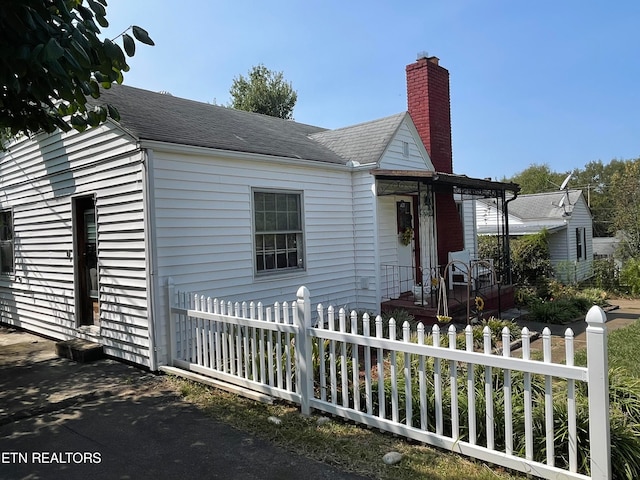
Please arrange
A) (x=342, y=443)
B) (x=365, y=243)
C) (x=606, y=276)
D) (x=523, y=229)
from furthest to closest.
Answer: (x=523, y=229) → (x=606, y=276) → (x=365, y=243) → (x=342, y=443)

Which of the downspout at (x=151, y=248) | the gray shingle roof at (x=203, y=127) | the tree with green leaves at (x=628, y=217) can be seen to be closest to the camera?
the downspout at (x=151, y=248)

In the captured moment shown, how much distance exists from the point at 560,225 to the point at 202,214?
653 inches

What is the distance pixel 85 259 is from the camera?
24.9 ft

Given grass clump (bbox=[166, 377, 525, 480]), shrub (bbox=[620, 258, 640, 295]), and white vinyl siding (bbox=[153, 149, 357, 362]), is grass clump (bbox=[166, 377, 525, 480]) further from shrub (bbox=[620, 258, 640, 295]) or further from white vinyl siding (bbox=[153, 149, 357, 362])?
shrub (bbox=[620, 258, 640, 295])

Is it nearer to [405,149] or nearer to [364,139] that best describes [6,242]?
[364,139]

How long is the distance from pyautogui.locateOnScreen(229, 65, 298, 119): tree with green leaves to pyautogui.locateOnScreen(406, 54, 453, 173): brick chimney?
1980 centimetres

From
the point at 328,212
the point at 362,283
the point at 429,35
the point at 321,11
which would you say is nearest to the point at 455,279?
the point at 362,283

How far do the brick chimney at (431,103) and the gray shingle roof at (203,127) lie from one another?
284 cm

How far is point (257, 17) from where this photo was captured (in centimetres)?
820

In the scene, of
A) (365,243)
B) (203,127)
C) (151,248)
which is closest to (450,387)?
(151,248)

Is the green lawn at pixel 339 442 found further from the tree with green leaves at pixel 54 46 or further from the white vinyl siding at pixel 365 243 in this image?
the white vinyl siding at pixel 365 243

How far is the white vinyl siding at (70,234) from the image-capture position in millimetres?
6273

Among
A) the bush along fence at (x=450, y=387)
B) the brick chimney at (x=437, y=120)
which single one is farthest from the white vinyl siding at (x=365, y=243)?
the bush along fence at (x=450, y=387)

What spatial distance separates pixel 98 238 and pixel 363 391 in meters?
4.84
